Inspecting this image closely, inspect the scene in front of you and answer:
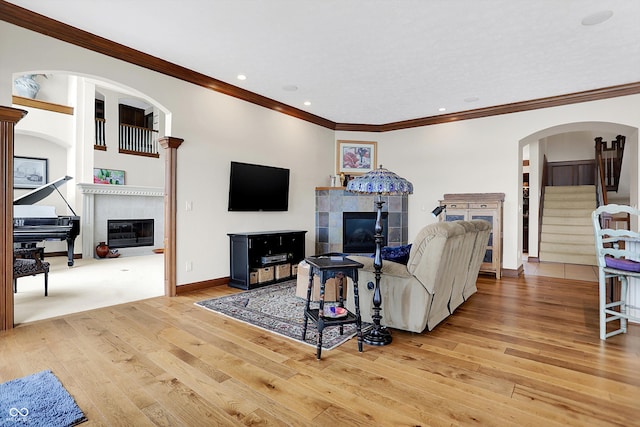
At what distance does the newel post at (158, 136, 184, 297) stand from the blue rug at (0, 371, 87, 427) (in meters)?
1.96

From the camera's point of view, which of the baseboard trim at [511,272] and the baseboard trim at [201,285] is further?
the baseboard trim at [511,272]

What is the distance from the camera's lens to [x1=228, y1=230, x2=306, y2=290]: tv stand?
447 centimetres

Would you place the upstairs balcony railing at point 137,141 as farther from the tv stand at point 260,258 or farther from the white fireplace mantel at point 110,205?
the tv stand at point 260,258

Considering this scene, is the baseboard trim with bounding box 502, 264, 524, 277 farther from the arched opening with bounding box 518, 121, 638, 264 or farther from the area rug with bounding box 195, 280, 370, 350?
the area rug with bounding box 195, 280, 370, 350

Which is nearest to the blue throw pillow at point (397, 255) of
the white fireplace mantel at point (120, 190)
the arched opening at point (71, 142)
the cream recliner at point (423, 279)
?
the cream recliner at point (423, 279)

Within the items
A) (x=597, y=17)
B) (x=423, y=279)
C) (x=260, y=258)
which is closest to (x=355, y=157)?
(x=260, y=258)

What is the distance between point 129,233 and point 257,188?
14.9ft

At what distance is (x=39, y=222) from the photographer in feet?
18.1

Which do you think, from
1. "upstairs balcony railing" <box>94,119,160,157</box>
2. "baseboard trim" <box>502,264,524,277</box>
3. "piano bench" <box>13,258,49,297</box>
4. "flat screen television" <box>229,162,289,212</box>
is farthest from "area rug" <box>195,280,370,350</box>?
"upstairs balcony railing" <box>94,119,160,157</box>

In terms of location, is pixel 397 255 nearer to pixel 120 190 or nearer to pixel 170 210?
pixel 170 210

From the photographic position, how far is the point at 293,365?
231 cm

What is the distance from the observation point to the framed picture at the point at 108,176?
768cm

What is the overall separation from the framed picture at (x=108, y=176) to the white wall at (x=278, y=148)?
4.67 m

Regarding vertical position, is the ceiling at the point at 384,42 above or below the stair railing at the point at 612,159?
above
